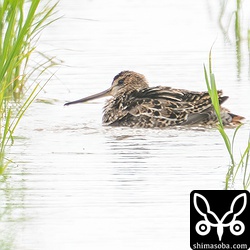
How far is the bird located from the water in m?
0.19

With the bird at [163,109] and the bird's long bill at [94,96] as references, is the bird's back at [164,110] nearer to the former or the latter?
the bird at [163,109]

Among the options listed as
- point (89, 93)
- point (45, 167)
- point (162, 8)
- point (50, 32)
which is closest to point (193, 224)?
point (45, 167)

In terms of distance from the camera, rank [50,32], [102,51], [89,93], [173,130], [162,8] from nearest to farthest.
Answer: [173,130] → [89,93] → [102,51] → [50,32] → [162,8]

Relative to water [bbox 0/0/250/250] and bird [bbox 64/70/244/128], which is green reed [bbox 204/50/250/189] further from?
bird [bbox 64/70/244/128]

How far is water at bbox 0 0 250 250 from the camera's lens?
884 centimetres

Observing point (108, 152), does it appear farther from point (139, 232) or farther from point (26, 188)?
point (139, 232)

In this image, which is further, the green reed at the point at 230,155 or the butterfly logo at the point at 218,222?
the green reed at the point at 230,155

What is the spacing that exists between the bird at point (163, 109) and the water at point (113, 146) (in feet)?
0.62

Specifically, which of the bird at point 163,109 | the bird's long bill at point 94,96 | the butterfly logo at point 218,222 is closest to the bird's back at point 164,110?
the bird at point 163,109

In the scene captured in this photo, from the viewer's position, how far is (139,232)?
8.71 m

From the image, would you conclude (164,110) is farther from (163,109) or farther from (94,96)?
(94,96)

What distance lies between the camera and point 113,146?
37.7 feet

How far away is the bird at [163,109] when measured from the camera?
41.3 ft

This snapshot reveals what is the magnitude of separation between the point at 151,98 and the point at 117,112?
0.33m
